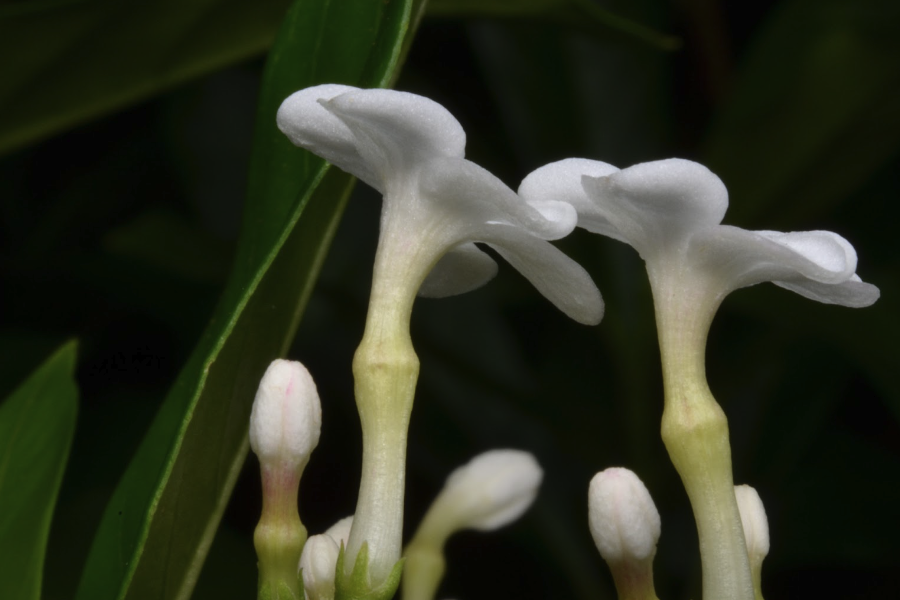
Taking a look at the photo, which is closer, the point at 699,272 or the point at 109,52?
the point at 699,272

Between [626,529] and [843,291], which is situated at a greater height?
[843,291]

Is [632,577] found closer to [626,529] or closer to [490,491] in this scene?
[626,529]

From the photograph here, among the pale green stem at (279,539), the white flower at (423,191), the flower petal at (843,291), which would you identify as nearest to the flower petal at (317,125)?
the white flower at (423,191)

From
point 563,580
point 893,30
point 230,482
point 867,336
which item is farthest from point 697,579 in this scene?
point 230,482

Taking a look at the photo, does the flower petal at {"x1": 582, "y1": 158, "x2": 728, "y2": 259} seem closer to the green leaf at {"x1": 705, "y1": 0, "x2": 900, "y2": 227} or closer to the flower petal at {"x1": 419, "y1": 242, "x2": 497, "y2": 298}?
the flower petal at {"x1": 419, "y1": 242, "x2": 497, "y2": 298}

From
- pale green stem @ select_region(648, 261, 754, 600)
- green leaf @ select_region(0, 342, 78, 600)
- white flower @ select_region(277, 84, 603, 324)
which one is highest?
white flower @ select_region(277, 84, 603, 324)

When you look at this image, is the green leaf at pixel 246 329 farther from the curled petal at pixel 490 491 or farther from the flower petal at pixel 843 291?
the flower petal at pixel 843 291

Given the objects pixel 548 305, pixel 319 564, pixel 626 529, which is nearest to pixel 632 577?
pixel 626 529

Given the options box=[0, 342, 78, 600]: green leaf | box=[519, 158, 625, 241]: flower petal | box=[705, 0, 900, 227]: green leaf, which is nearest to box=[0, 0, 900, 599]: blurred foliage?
box=[705, 0, 900, 227]: green leaf
